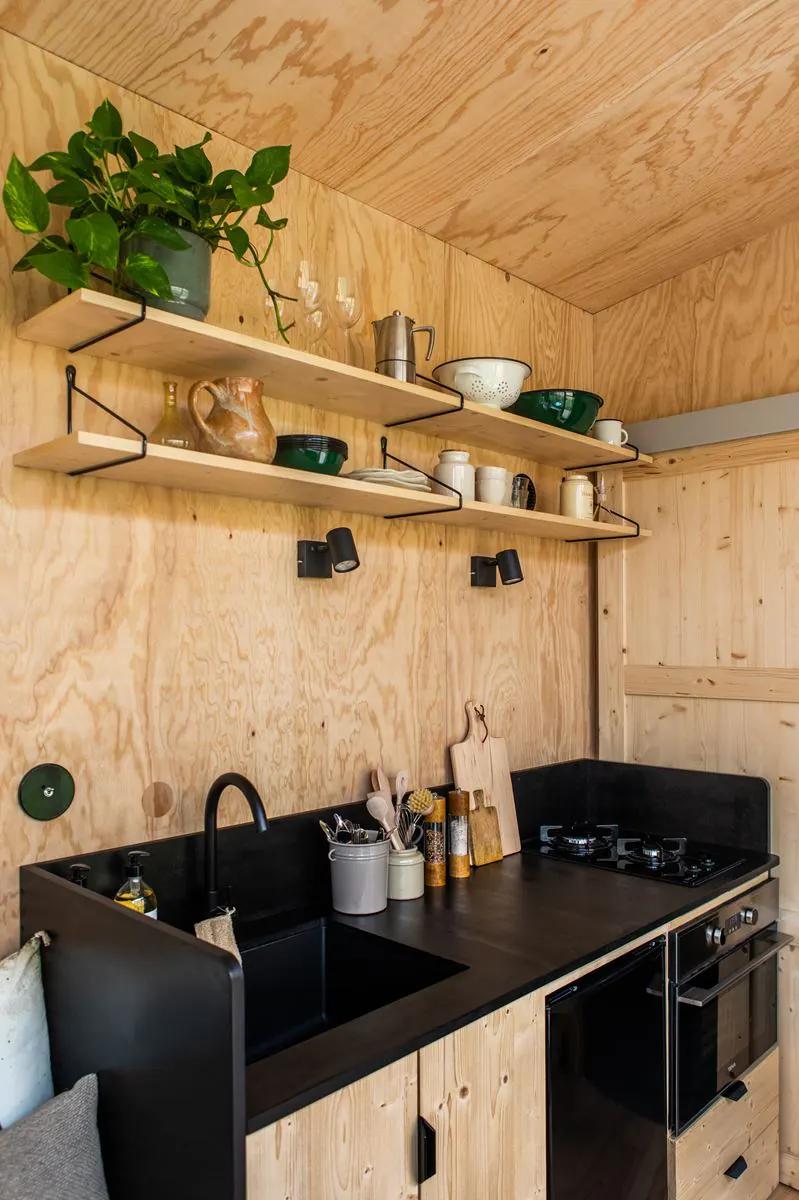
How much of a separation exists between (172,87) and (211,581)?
97cm

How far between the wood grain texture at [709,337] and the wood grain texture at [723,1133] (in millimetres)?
1719

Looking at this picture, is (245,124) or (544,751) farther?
(544,751)

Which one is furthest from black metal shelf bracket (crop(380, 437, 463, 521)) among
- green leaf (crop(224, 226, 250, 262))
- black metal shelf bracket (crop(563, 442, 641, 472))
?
black metal shelf bracket (crop(563, 442, 641, 472))

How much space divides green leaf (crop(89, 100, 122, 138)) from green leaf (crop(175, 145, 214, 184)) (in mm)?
105

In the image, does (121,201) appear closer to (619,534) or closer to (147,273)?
(147,273)

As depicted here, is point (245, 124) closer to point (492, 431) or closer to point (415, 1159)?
point (492, 431)

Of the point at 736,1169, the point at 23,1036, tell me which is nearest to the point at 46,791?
the point at 23,1036

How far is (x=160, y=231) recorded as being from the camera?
1450mm

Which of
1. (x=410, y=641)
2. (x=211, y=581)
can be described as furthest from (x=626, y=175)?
(x=211, y=581)

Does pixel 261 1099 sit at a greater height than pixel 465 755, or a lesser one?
lesser

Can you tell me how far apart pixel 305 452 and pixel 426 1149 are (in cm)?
123

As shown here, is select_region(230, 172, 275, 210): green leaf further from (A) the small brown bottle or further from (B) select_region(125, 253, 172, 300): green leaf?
(A) the small brown bottle

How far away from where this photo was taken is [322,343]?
2.12 meters

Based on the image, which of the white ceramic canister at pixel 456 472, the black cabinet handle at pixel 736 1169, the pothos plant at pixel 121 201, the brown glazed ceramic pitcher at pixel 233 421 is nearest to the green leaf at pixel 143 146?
the pothos plant at pixel 121 201
